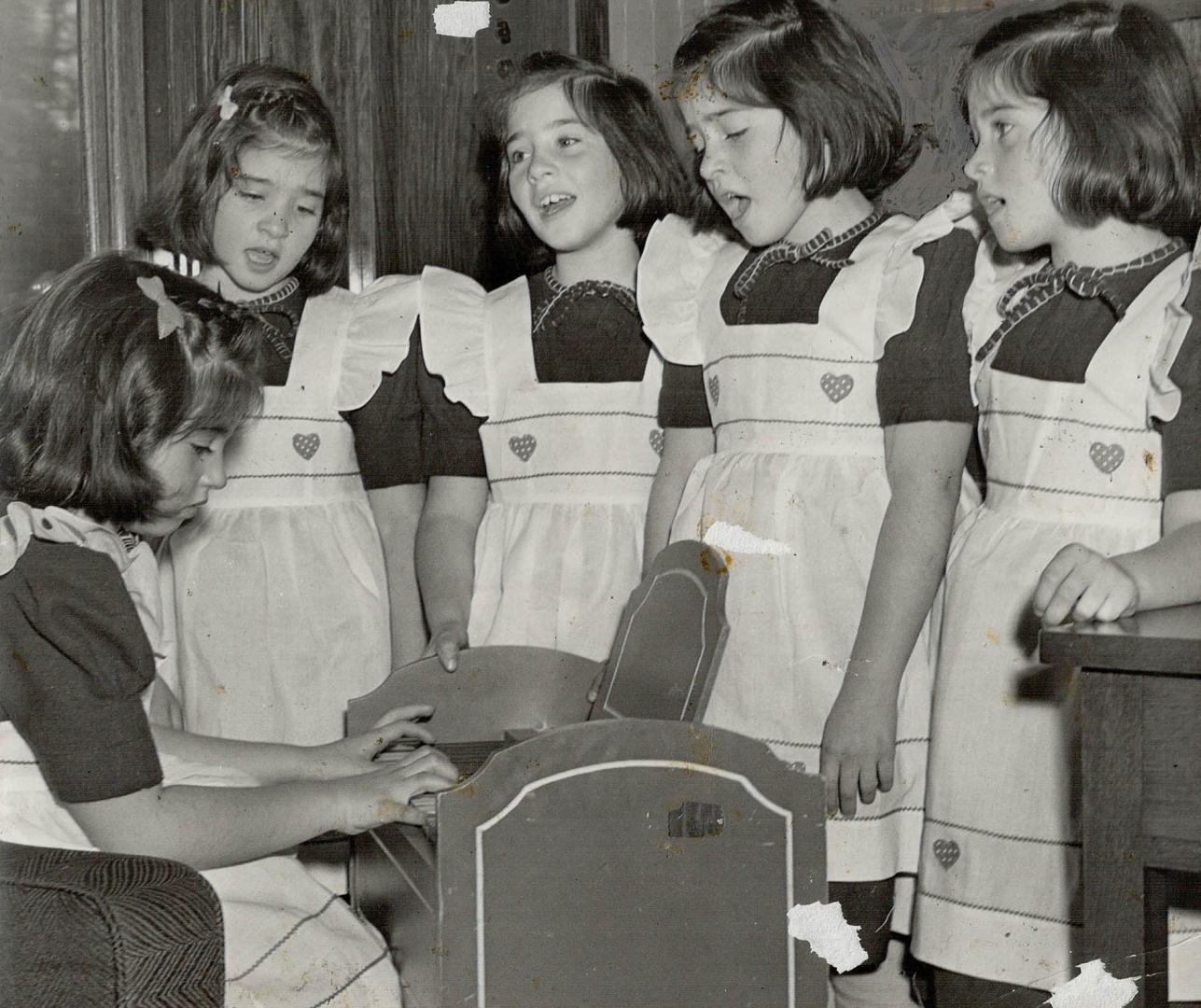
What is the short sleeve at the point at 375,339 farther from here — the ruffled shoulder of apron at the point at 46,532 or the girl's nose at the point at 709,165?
the ruffled shoulder of apron at the point at 46,532

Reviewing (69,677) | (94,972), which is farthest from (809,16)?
(94,972)

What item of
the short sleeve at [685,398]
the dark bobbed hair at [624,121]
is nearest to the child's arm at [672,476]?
the short sleeve at [685,398]

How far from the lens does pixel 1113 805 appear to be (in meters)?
0.63

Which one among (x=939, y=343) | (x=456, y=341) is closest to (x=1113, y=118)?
(x=939, y=343)

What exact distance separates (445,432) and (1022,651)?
0.61m

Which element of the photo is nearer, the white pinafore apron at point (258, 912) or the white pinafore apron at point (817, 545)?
the white pinafore apron at point (258, 912)

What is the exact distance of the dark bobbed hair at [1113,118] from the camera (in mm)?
936

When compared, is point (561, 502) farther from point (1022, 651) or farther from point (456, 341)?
point (1022, 651)

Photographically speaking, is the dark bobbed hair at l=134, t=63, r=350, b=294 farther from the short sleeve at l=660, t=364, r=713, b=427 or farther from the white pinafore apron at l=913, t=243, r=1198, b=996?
the white pinafore apron at l=913, t=243, r=1198, b=996

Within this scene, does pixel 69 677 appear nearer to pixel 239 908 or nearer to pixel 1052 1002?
pixel 239 908

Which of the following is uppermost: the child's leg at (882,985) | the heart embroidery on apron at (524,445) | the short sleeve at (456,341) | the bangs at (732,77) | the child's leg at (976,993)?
the bangs at (732,77)

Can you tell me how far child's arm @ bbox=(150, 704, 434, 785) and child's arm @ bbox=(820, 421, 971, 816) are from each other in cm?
33

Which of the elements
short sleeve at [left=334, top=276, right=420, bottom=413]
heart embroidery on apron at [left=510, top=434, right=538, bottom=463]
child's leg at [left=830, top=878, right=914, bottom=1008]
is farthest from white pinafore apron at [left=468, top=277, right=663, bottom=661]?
child's leg at [left=830, top=878, right=914, bottom=1008]

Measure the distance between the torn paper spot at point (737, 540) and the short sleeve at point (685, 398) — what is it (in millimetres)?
117
